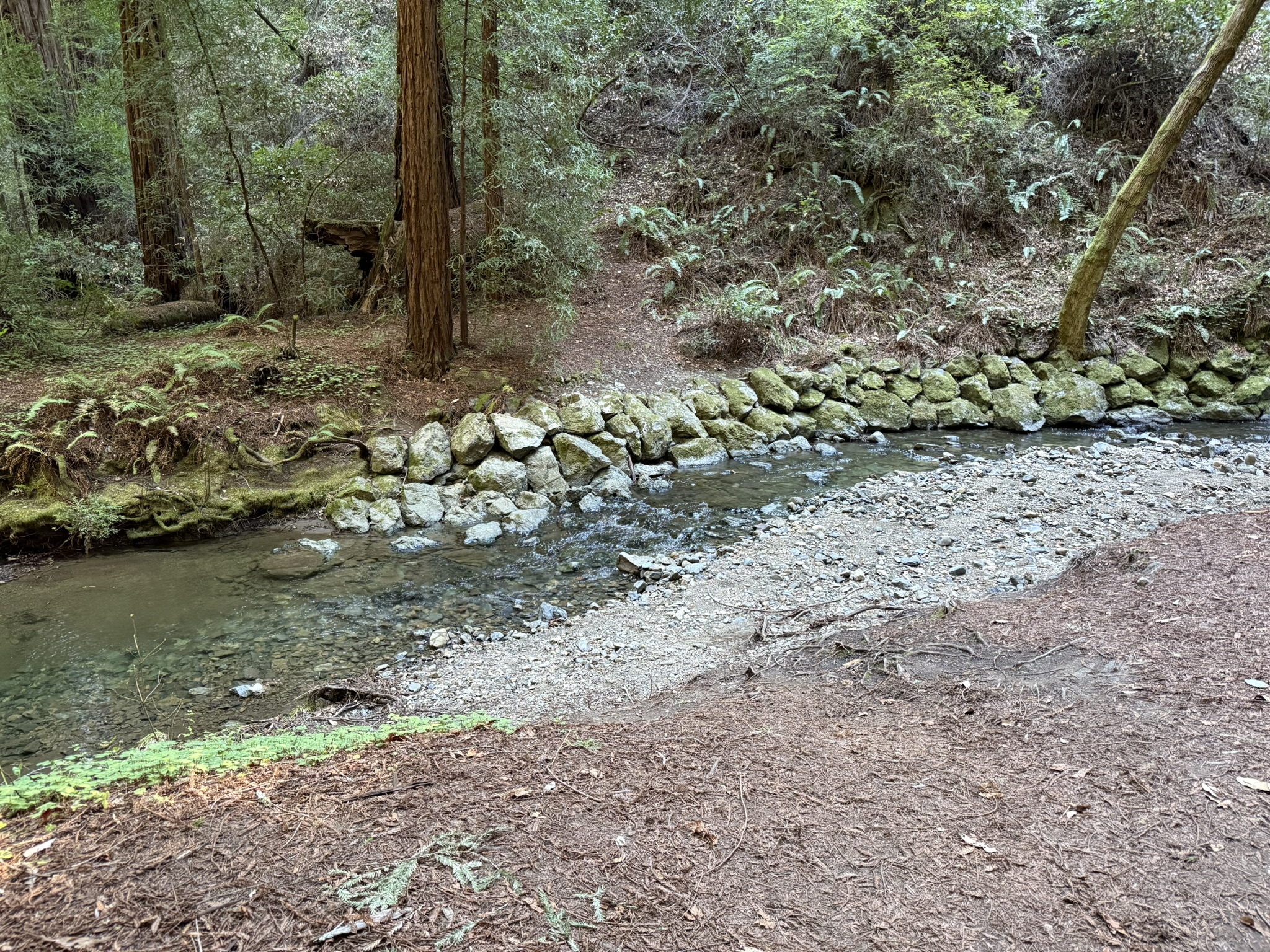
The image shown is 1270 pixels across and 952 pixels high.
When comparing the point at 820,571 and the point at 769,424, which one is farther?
the point at 769,424

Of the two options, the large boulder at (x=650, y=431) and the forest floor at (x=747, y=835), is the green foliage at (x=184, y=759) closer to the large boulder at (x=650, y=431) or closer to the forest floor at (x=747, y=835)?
the forest floor at (x=747, y=835)

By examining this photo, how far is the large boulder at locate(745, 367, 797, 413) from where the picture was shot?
1072 cm

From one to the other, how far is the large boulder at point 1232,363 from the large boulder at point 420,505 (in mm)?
12327

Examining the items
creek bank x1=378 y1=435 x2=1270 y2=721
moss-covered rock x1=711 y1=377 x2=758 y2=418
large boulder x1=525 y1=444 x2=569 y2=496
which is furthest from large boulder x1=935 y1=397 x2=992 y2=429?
large boulder x1=525 y1=444 x2=569 y2=496

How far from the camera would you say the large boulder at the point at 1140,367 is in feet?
37.5

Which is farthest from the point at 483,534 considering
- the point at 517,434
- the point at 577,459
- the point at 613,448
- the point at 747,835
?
the point at 747,835

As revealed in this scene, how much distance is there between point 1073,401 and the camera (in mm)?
11047

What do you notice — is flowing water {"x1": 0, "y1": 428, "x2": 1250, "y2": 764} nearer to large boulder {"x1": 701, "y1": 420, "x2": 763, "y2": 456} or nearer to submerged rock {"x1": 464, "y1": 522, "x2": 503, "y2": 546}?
submerged rock {"x1": 464, "y1": 522, "x2": 503, "y2": 546}

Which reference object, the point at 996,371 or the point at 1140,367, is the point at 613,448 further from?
the point at 1140,367

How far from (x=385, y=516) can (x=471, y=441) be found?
144cm

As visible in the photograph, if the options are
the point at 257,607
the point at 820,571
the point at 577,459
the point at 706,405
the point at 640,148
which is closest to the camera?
the point at 257,607

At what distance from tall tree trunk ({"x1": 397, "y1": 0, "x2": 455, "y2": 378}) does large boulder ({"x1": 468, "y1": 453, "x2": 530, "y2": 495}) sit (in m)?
2.04

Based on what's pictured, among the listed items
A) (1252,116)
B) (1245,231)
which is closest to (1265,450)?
(1245,231)

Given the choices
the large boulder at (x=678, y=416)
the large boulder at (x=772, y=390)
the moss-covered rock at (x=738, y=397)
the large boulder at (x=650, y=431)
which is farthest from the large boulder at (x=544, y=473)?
the large boulder at (x=772, y=390)
